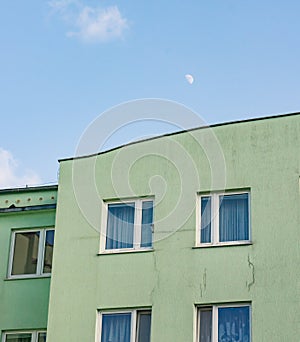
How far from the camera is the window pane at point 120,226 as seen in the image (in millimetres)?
21016

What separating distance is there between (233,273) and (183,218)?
75.1 inches

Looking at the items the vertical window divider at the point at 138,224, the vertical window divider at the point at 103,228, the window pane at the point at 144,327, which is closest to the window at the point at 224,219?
the vertical window divider at the point at 138,224

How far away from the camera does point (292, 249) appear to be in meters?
19.2

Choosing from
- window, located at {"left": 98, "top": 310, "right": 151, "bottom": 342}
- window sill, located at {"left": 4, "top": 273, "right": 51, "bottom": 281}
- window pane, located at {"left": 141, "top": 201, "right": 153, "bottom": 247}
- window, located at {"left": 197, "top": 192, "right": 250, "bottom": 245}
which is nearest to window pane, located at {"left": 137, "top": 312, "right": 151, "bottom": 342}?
window, located at {"left": 98, "top": 310, "right": 151, "bottom": 342}

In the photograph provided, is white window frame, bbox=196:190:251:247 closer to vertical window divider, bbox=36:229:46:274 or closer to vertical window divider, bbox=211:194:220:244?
vertical window divider, bbox=211:194:220:244

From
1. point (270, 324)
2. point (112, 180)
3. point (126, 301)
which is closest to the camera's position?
point (270, 324)

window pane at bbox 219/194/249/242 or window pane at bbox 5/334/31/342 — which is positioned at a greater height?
window pane at bbox 219/194/249/242

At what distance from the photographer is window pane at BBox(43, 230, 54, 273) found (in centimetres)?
2323

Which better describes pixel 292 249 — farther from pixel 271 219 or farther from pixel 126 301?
pixel 126 301

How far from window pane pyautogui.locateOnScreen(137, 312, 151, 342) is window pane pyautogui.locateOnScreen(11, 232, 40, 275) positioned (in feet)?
14.6

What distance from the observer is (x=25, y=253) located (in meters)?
23.7

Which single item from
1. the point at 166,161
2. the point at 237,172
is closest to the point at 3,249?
the point at 166,161

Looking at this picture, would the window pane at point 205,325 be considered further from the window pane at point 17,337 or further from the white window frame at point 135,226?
the window pane at point 17,337

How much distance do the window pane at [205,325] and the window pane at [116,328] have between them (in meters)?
1.72
